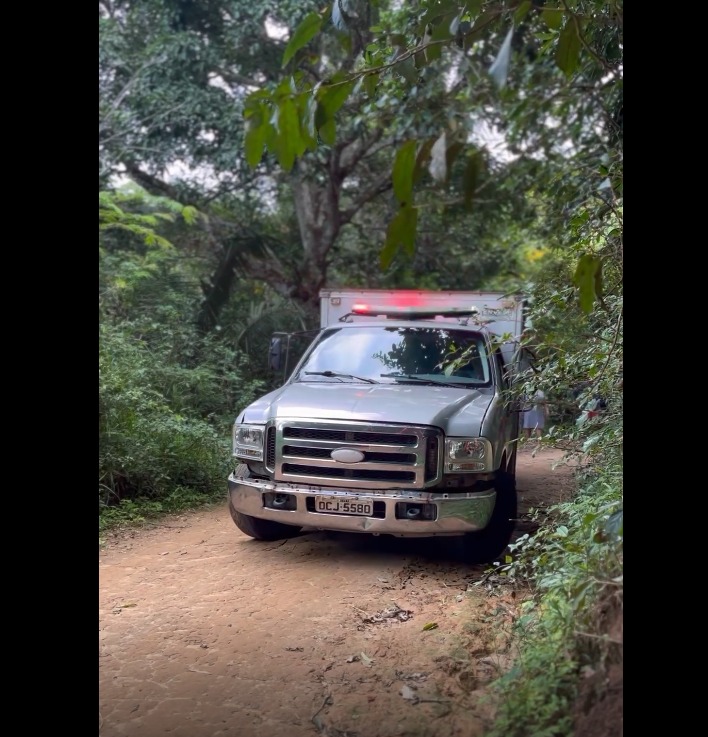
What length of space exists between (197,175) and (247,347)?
431cm

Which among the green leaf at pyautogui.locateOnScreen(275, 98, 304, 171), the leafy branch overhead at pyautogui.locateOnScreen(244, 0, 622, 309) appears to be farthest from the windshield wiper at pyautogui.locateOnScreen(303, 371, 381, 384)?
the green leaf at pyautogui.locateOnScreen(275, 98, 304, 171)

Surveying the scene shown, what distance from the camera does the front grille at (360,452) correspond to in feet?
14.9

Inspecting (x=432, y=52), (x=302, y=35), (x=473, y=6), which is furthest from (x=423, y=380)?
(x=302, y=35)

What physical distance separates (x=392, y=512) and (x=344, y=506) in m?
0.32

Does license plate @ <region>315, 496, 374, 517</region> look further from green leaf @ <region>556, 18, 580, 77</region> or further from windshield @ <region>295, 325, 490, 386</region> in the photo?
green leaf @ <region>556, 18, 580, 77</region>

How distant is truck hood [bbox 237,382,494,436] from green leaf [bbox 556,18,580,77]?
2408mm

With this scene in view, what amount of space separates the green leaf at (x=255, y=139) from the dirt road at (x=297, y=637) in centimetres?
232

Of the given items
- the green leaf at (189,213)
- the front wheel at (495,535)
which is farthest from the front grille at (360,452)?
the green leaf at (189,213)

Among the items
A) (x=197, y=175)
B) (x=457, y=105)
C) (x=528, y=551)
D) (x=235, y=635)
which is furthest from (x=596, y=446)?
(x=197, y=175)

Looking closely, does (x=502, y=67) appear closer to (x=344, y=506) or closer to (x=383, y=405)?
(x=383, y=405)

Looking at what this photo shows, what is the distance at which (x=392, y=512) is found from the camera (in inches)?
176

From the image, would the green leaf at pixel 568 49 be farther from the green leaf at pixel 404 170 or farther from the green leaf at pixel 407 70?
the green leaf at pixel 404 170
